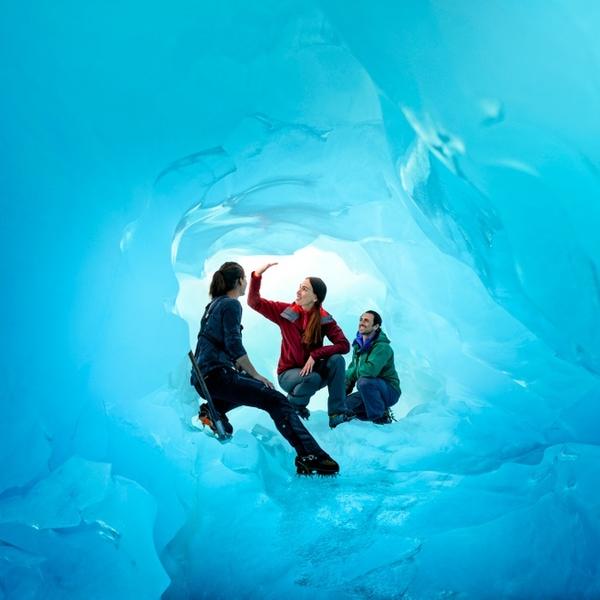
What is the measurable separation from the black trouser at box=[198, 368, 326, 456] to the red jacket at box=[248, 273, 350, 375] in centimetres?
70

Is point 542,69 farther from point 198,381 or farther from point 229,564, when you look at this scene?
point 229,564

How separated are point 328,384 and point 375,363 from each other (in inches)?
15.7

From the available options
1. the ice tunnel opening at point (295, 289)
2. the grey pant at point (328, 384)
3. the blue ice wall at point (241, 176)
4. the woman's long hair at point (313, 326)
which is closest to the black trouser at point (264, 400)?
the blue ice wall at point (241, 176)

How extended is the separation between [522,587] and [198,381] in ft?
5.95

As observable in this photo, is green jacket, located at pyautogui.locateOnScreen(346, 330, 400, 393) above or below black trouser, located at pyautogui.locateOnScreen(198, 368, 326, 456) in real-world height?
above

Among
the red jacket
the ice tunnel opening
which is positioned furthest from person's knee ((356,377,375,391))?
the ice tunnel opening

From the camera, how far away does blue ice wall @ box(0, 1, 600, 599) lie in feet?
9.43

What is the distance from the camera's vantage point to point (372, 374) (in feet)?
14.2

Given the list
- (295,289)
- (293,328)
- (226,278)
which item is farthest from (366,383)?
(295,289)

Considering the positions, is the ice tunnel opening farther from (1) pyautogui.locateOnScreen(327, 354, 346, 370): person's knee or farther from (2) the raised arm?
(1) pyautogui.locateOnScreen(327, 354, 346, 370): person's knee

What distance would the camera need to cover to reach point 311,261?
22.4 feet

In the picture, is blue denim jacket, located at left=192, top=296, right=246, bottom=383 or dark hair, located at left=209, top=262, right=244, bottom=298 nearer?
blue denim jacket, located at left=192, top=296, right=246, bottom=383

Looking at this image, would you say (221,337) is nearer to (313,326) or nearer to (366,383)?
(313,326)

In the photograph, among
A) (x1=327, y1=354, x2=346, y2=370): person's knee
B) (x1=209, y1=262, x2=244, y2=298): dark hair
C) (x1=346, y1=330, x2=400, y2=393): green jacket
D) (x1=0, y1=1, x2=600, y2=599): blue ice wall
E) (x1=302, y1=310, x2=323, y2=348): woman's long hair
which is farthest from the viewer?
(x1=346, y1=330, x2=400, y2=393): green jacket
